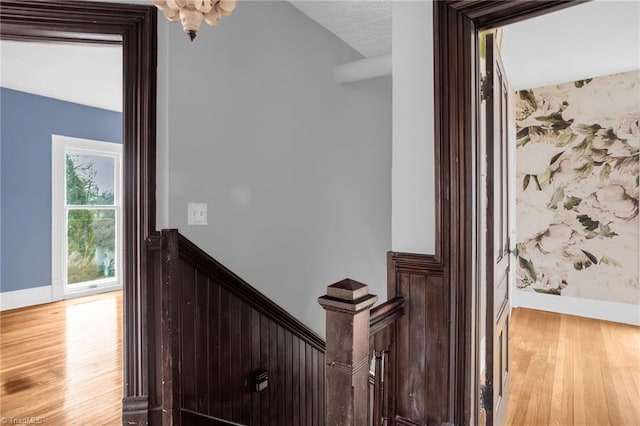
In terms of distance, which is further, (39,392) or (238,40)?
(39,392)

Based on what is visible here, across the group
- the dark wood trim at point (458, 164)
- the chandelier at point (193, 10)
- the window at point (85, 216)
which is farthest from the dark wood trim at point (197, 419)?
the window at point (85, 216)

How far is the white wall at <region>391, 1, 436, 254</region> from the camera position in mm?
1473

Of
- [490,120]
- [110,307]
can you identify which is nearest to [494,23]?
[490,120]

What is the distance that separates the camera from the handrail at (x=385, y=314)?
1235 millimetres

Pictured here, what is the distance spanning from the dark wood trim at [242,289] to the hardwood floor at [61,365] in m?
1.02

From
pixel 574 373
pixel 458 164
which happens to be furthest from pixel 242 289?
pixel 574 373

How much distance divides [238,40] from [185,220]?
42.2 inches

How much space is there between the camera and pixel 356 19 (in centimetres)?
265

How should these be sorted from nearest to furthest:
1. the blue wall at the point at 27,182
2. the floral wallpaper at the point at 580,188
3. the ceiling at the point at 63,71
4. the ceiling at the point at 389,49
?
the ceiling at the point at 389,49 → the ceiling at the point at 63,71 → the floral wallpaper at the point at 580,188 → the blue wall at the point at 27,182

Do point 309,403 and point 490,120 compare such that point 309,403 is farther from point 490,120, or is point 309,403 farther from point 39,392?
point 490,120

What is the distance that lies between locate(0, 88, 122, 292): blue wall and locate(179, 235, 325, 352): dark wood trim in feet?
11.7

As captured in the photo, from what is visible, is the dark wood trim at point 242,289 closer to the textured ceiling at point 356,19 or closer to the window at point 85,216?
the textured ceiling at point 356,19

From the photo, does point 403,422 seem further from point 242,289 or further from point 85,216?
point 85,216

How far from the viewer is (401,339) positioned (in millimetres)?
1484
